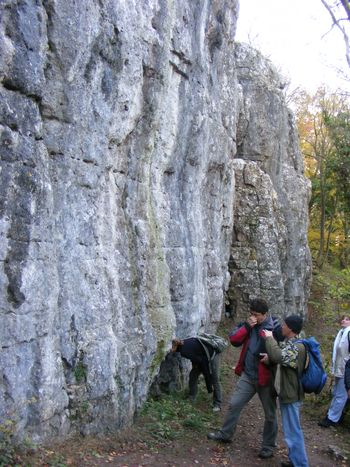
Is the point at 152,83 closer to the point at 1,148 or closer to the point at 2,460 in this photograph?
the point at 1,148

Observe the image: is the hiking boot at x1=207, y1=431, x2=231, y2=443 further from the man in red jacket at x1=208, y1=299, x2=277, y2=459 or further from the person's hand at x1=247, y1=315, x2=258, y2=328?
the person's hand at x1=247, y1=315, x2=258, y2=328

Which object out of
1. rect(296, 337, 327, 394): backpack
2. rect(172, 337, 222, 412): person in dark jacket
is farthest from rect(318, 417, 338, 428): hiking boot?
rect(296, 337, 327, 394): backpack

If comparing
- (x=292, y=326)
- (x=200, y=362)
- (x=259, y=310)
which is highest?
(x=259, y=310)

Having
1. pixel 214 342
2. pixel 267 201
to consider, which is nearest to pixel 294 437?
pixel 214 342

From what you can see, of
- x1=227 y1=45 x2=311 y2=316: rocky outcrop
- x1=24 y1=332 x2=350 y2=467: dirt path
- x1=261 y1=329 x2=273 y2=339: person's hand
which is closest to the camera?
x1=24 y1=332 x2=350 y2=467: dirt path

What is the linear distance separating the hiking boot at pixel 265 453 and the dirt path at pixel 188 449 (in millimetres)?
74

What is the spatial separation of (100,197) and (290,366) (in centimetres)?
351

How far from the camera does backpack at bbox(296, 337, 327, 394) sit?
22.8 ft

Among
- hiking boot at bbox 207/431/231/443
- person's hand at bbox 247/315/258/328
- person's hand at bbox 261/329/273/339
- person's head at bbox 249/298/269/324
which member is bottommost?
hiking boot at bbox 207/431/231/443

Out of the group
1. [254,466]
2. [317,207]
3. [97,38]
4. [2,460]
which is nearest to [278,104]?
[317,207]

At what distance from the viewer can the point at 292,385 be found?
22.8ft

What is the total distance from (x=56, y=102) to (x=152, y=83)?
2466mm

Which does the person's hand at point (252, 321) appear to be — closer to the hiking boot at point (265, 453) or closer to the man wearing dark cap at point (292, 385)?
the man wearing dark cap at point (292, 385)

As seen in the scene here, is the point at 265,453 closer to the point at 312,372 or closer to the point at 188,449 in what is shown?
the point at 188,449
